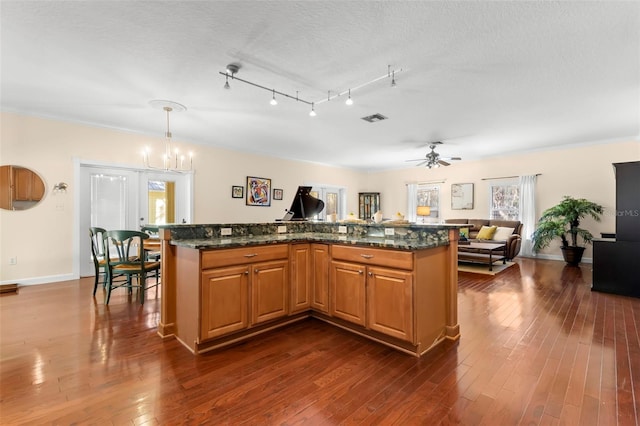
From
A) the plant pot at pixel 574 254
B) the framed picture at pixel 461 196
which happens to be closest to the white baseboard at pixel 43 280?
the framed picture at pixel 461 196

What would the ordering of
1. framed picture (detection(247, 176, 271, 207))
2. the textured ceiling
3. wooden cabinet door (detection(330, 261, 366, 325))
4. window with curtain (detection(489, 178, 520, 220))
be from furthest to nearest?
1. window with curtain (detection(489, 178, 520, 220))
2. framed picture (detection(247, 176, 271, 207))
3. wooden cabinet door (detection(330, 261, 366, 325))
4. the textured ceiling

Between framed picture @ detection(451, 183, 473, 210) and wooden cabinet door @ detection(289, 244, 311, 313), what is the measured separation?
6629 mm

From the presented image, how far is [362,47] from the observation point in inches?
101

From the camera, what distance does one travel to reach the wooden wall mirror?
13.6 ft

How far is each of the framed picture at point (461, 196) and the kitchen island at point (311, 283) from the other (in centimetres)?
618

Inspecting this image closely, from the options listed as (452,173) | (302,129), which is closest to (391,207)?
(452,173)

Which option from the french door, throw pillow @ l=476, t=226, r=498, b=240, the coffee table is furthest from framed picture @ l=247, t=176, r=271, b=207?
throw pillow @ l=476, t=226, r=498, b=240

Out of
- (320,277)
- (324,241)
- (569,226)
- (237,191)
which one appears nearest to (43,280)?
(237,191)

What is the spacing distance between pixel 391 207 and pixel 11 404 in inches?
360

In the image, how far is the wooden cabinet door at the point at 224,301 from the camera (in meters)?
2.33

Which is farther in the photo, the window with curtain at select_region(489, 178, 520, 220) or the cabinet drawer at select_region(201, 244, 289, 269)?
the window with curtain at select_region(489, 178, 520, 220)

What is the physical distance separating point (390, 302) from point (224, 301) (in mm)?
1416

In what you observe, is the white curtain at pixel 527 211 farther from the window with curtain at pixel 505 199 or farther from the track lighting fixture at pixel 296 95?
the track lighting fixture at pixel 296 95

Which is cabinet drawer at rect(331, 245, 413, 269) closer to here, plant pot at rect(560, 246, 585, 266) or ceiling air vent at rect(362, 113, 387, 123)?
ceiling air vent at rect(362, 113, 387, 123)
